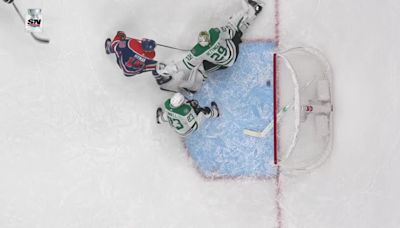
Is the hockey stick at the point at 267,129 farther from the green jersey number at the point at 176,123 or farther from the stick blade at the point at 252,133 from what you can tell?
the green jersey number at the point at 176,123

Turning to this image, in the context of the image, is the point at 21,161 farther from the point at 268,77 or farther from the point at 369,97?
the point at 369,97

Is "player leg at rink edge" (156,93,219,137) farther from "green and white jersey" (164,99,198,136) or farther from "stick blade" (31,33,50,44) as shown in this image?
"stick blade" (31,33,50,44)

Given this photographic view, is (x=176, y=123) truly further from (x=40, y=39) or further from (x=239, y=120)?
(x=40, y=39)

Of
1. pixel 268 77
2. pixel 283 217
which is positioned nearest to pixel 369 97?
pixel 268 77

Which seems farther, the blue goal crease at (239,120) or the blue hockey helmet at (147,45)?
the blue goal crease at (239,120)

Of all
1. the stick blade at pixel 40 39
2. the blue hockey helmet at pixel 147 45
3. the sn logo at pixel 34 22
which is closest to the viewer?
the blue hockey helmet at pixel 147 45

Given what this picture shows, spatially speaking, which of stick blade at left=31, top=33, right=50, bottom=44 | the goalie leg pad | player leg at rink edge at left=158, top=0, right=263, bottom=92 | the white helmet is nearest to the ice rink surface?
stick blade at left=31, top=33, right=50, bottom=44

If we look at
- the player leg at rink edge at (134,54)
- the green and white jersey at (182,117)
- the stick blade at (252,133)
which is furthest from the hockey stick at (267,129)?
the player leg at rink edge at (134,54)
